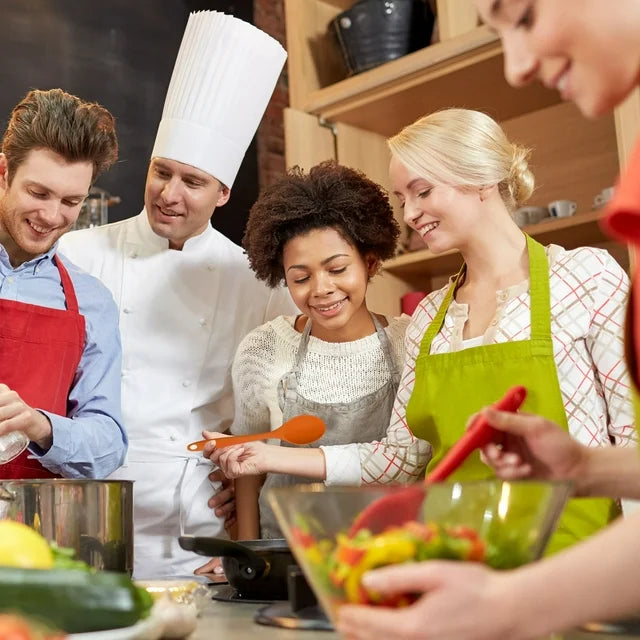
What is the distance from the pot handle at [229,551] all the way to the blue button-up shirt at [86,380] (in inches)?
28.0

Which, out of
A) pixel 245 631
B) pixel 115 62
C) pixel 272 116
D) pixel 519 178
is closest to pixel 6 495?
pixel 245 631

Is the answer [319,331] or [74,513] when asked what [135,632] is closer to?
[74,513]

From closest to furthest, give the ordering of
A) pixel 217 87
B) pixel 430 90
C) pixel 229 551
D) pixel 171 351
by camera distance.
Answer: pixel 229 551, pixel 171 351, pixel 217 87, pixel 430 90

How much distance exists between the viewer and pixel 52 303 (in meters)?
1.80

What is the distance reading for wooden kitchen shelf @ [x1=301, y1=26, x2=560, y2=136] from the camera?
2.43 meters

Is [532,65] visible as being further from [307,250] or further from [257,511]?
[257,511]

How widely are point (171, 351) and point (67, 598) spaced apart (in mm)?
1402

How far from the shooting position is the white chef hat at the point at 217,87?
7.23 feet

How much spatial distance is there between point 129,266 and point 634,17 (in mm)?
1698

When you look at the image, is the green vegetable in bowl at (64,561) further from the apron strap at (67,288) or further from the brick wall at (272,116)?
the brick wall at (272,116)

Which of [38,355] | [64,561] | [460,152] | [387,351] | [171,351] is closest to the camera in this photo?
[64,561]

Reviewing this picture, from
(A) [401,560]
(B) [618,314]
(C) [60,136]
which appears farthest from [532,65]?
(C) [60,136]

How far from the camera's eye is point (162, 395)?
81.6 inches

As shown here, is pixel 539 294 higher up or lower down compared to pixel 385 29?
lower down
